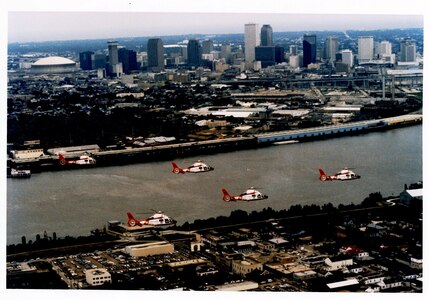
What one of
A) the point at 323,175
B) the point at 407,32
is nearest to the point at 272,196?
the point at 323,175

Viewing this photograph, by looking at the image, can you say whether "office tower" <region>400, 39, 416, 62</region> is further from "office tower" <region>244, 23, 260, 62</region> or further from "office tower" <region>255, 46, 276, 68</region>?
"office tower" <region>244, 23, 260, 62</region>

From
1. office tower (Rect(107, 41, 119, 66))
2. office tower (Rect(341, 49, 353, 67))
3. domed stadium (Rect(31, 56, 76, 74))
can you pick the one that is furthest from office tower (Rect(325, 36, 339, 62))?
domed stadium (Rect(31, 56, 76, 74))

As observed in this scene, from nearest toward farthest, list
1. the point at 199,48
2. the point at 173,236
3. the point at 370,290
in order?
the point at 370,290
the point at 173,236
the point at 199,48

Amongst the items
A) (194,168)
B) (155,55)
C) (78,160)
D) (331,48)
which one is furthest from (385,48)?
(78,160)

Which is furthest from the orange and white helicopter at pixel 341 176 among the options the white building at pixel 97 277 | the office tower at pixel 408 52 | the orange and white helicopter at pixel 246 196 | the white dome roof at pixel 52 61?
the white dome roof at pixel 52 61

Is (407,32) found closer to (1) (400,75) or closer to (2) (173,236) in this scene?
(1) (400,75)

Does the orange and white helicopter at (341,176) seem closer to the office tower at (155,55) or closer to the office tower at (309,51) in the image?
the office tower at (309,51)
